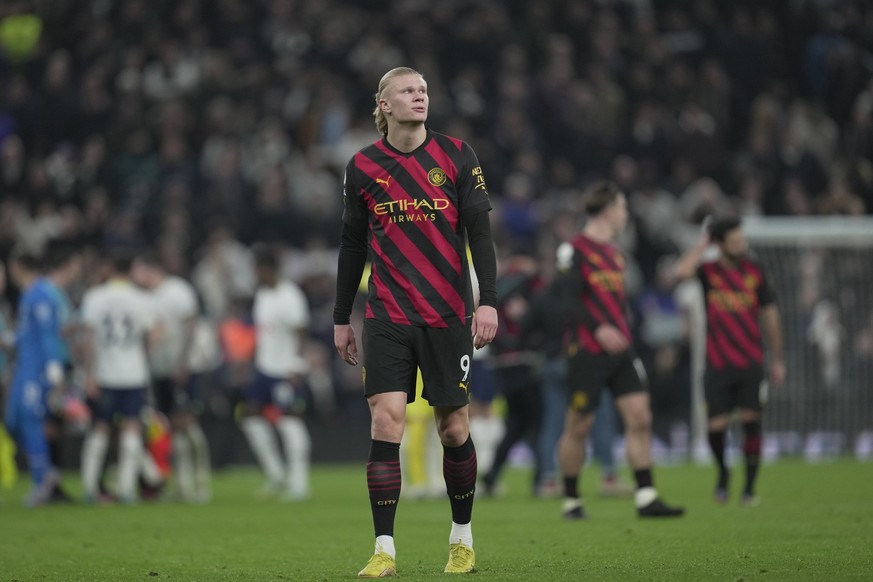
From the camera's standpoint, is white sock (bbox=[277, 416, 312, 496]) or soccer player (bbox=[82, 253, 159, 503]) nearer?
soccer player (bbox=[82, 253, 159, 503])

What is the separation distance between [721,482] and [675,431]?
27.8ft

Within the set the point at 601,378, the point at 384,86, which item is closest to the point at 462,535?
the point at 384,86

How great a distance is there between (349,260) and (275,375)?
26.0 ft

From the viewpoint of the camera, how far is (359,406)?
2153 centimetres

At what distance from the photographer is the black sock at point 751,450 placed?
12664mm

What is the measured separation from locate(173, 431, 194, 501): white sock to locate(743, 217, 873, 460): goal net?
9.21 metres

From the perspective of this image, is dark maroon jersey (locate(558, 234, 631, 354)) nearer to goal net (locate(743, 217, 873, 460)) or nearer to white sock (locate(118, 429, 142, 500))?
white sock (locate(118, 429, 142, 500))

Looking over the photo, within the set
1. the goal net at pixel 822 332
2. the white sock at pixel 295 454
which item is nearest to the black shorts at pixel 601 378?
the white sock at pixel 295 454

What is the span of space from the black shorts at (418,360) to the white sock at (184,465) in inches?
336

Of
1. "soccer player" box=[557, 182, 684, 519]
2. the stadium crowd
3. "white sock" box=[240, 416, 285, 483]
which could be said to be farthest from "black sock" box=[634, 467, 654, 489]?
the stadium crowd

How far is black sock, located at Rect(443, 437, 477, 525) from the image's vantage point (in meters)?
7.73

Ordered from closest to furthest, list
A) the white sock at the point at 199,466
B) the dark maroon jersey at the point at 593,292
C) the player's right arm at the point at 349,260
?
the player's right arm at the point at 349,260, the dark maroon jersey at the point at 593,292, the white sock at the point at 199,466

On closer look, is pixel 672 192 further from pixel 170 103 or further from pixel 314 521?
pixel 314 521

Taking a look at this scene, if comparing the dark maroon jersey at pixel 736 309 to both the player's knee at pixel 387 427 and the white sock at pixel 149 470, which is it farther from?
the white sock at pixel 149 470
